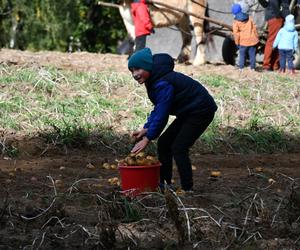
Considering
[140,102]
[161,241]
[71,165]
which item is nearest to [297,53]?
[140,102]

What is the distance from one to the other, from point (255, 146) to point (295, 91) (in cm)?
254

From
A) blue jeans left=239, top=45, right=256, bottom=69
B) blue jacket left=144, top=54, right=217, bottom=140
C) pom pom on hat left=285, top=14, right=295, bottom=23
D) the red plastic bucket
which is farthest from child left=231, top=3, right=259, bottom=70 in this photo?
the red plastic bucket

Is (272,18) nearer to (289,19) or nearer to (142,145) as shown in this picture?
(289,19)

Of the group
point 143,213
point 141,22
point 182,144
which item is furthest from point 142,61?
point 141,22

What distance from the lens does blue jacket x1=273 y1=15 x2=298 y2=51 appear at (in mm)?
14727

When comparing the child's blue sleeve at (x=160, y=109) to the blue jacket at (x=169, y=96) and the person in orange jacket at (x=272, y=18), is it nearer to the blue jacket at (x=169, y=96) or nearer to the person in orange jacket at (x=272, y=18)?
the blue jacket at (x=169, y=96)

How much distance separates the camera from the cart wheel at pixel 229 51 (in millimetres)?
16578

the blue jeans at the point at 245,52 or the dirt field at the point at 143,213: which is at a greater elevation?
the dirt field at the point at 143,213

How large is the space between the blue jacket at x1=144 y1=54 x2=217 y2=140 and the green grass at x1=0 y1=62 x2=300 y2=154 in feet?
10.1

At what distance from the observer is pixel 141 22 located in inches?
568

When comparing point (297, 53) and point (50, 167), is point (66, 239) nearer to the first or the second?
point (50, 167)

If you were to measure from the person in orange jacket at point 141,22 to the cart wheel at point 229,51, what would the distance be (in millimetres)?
2525

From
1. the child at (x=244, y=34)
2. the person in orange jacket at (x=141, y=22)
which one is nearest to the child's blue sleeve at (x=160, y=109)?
the person in orange jacket at (x=141, y=22)

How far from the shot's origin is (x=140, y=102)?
11.7m
